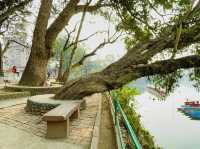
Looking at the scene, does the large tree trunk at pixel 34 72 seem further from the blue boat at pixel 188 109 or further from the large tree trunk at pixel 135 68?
the blue boat at pixel 188 109

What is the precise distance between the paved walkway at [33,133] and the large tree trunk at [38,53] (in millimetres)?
6638

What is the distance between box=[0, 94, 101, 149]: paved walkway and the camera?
5.89 meters

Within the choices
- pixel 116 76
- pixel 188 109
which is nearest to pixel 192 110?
pixel 188 109

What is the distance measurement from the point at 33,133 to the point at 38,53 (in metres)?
9.71

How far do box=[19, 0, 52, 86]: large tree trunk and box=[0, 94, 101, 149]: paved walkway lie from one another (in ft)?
21.8

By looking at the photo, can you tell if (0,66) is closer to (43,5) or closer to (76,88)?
(43,5)

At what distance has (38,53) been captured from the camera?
630 inches

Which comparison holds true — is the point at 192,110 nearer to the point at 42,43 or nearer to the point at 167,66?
the point at 42,43

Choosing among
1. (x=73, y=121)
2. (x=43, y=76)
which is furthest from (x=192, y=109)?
(x=73, y=121)

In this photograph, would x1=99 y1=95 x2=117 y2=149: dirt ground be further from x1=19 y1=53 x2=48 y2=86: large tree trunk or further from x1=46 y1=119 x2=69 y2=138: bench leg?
x1=19 y1=53 x2=48 y2=86: large tree trunk

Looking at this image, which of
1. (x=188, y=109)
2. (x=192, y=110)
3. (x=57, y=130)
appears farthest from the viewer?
(x=188, y=109)

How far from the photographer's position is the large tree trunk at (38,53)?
1581 centimetres

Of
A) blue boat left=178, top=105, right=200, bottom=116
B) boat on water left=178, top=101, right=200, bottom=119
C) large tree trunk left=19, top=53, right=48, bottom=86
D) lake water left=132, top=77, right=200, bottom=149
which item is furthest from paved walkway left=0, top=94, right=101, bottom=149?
blue boat left=178, top=105, right=200, bottom=116

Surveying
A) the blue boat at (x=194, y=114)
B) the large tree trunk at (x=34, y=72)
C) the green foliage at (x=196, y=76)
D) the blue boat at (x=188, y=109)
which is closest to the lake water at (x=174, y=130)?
the blue boat at (x=194, y=114)
